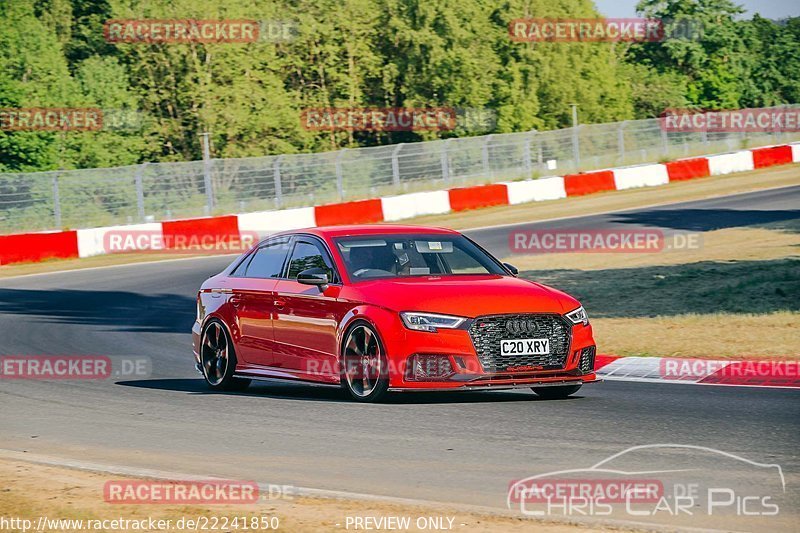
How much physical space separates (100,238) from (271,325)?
22.5 m

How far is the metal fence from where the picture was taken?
112 feet

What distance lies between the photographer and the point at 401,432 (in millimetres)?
9398

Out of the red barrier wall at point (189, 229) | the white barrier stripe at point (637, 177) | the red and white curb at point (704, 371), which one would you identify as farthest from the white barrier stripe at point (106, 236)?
the red and white curb at point (704, 371)

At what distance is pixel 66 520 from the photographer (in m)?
6.72

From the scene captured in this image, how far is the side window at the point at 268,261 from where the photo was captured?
12.3 m

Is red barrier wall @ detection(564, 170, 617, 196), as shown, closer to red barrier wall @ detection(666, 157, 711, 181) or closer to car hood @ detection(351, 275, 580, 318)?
red barrier wall @ detection(666, 157, 711, 181)

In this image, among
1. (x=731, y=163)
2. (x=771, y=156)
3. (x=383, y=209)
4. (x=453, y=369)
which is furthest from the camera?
(x=771, y=156)

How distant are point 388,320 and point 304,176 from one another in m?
28.4

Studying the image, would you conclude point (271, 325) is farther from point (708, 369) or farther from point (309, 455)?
point (708, 369)

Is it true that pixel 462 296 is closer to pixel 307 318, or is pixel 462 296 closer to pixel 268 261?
pixel 307 318

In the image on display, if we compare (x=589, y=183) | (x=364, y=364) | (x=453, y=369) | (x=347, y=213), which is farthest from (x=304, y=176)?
(x=453, y=369)

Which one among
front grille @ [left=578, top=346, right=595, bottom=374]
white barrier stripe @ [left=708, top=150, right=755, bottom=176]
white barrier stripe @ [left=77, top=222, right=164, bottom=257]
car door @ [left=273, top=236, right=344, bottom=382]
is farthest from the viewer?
white barrier stripe @ [left=708, top=150, right=755, bottom=176]

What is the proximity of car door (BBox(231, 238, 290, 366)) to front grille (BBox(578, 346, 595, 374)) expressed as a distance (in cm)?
288

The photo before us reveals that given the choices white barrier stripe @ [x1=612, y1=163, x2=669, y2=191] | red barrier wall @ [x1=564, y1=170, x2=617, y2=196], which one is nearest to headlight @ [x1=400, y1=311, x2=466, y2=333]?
red barrier wall @ [x1=564, y1=170, x2=617, y2=196]
